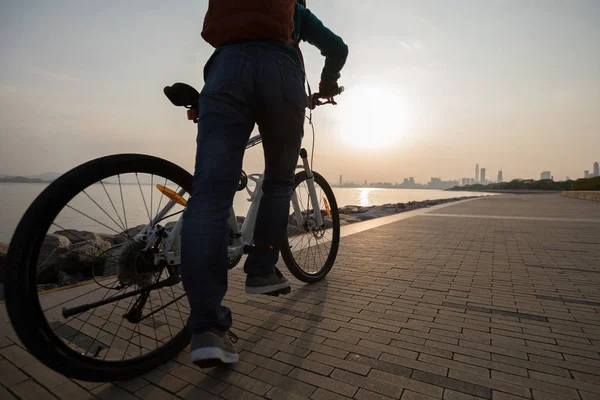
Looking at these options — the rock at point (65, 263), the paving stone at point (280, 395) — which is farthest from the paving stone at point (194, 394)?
the rock at point (65, 263)

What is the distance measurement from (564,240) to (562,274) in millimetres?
2610

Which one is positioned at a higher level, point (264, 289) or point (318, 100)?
point (318, 100)

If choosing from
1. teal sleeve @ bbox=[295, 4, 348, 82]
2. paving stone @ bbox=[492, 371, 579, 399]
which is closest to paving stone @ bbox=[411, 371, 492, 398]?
paving stone @ bbox=[492, 371, 579, 399]

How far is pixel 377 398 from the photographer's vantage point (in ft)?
4.59

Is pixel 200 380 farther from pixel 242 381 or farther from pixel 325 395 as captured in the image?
pixel 325 395

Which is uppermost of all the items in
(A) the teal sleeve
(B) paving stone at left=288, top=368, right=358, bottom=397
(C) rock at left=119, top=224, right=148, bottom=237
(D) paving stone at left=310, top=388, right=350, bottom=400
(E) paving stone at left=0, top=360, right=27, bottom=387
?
(A) the teal sleeve

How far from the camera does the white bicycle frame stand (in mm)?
1688

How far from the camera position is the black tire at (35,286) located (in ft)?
3.90

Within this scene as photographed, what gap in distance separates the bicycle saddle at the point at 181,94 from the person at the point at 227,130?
130 millimetres

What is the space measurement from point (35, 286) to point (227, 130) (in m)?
0.92

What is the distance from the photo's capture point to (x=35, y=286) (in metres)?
1.24

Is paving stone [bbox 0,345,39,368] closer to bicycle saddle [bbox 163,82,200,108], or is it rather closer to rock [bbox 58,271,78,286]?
bicycle saddle [bbox 163,82,200,108]

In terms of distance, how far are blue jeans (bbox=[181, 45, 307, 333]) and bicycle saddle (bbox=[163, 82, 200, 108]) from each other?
197mm

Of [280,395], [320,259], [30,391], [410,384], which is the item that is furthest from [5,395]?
[320,259]
